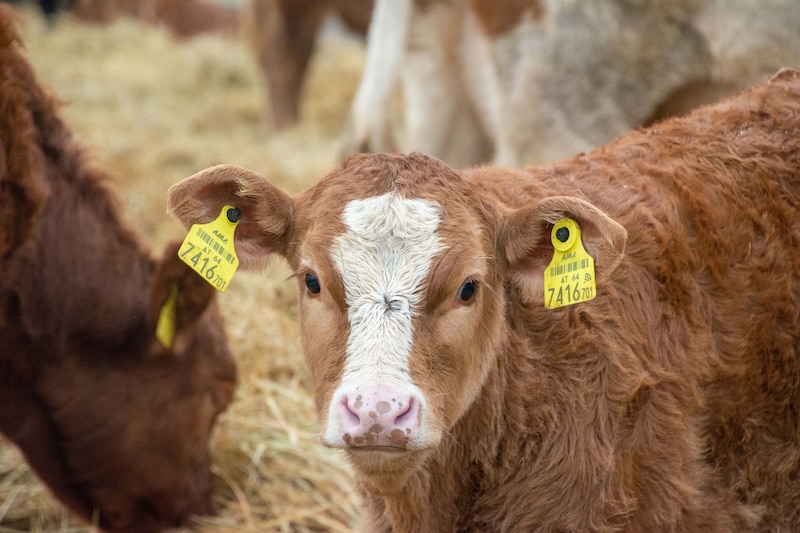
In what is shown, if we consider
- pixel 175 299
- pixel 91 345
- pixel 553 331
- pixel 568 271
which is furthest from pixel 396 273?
pixel 91 345

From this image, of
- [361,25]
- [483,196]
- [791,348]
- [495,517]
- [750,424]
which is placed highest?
[361,25]

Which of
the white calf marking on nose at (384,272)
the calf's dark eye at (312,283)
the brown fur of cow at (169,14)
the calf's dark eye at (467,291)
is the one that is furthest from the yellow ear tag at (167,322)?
the brown fur of cow at (169,14)

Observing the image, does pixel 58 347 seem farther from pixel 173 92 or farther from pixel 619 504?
pixel 173 92

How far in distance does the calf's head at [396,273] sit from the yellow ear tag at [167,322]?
1.30 m

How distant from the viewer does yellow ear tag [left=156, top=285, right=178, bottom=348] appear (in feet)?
13.6

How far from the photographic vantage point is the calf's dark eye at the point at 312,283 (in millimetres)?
2687

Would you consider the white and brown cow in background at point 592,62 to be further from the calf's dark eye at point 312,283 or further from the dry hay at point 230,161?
the calf's dark eye at point 312,283

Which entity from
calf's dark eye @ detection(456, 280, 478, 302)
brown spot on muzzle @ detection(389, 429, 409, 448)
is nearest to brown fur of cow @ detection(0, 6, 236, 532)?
calf's dark eye @ detection(456, 280, 478, 302)

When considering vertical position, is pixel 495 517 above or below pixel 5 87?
below

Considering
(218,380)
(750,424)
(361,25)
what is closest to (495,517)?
(750,424)

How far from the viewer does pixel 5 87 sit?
3.82 metres

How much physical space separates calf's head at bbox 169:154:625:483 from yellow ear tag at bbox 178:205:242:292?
0.04 meters

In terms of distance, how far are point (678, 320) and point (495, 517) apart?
2.55 feet

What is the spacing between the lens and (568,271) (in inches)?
106
